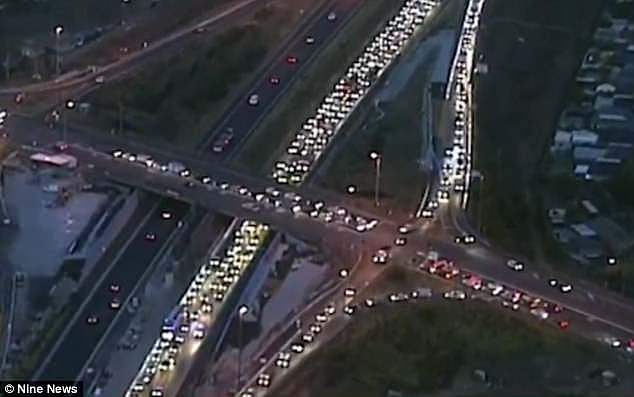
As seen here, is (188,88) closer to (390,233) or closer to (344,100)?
(344,100)

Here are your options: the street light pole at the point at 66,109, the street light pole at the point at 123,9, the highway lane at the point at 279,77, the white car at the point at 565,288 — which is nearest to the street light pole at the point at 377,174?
the highway lane at the point at 279,77

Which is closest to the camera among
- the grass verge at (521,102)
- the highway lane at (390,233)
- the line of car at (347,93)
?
the highway lane at (390,233)

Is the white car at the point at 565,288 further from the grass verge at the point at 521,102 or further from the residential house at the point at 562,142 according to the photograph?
the residential house at the point at 562,142

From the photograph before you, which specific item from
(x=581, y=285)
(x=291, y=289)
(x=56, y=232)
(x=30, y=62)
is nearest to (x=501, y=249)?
(x=581, y=285)

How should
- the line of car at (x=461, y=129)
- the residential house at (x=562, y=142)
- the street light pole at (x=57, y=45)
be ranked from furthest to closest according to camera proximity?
the street light pole at (x=57, y=45)
the residential house at (x=562, y=142)
the line of car at (x=461, y=129)

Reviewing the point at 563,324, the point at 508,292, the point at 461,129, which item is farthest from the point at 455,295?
the point at 461,129

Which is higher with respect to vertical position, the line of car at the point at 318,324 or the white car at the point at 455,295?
the white car at the point at 455,295

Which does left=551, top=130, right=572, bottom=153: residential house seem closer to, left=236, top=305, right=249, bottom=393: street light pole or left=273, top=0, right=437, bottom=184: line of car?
left=273, top=0, right=437, bottom=184: line of car
